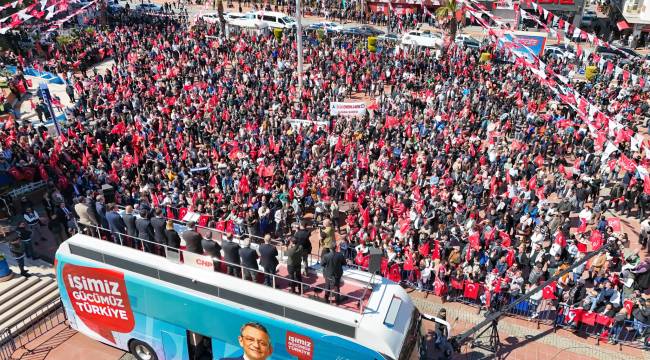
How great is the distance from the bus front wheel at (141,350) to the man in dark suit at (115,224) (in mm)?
2495

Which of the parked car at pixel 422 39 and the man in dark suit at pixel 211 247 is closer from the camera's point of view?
the man in dark suit at pixel 211 247

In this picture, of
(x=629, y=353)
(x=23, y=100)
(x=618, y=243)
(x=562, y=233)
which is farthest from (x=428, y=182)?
(x=23, y=100)

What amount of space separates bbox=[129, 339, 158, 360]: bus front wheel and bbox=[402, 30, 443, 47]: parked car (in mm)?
31362

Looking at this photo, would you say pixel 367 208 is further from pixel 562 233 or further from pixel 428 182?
pixel 562 233

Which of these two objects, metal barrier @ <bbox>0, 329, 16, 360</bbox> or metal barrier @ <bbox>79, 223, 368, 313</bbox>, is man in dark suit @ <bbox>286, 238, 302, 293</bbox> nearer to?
metal barrier @ <bbox>79, 223, 368, 313</bbox>

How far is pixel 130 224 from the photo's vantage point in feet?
36.1

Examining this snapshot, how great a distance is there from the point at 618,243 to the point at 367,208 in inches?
304

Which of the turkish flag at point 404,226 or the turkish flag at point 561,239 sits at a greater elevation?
the turkish flag at point 561,239

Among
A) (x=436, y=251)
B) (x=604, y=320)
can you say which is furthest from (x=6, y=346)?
(x=604, y=320)

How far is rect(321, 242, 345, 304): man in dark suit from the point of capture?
9445mm

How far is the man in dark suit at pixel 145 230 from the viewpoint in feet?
35.3

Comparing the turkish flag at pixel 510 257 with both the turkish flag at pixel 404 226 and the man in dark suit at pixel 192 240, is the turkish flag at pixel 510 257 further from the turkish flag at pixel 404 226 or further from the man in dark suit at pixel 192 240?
the man in dark suit at pixel 192 240

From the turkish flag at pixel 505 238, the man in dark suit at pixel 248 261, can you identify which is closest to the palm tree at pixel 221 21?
the turkish flag at pixel 505 238

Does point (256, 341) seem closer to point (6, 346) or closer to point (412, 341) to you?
point (412, 341)
